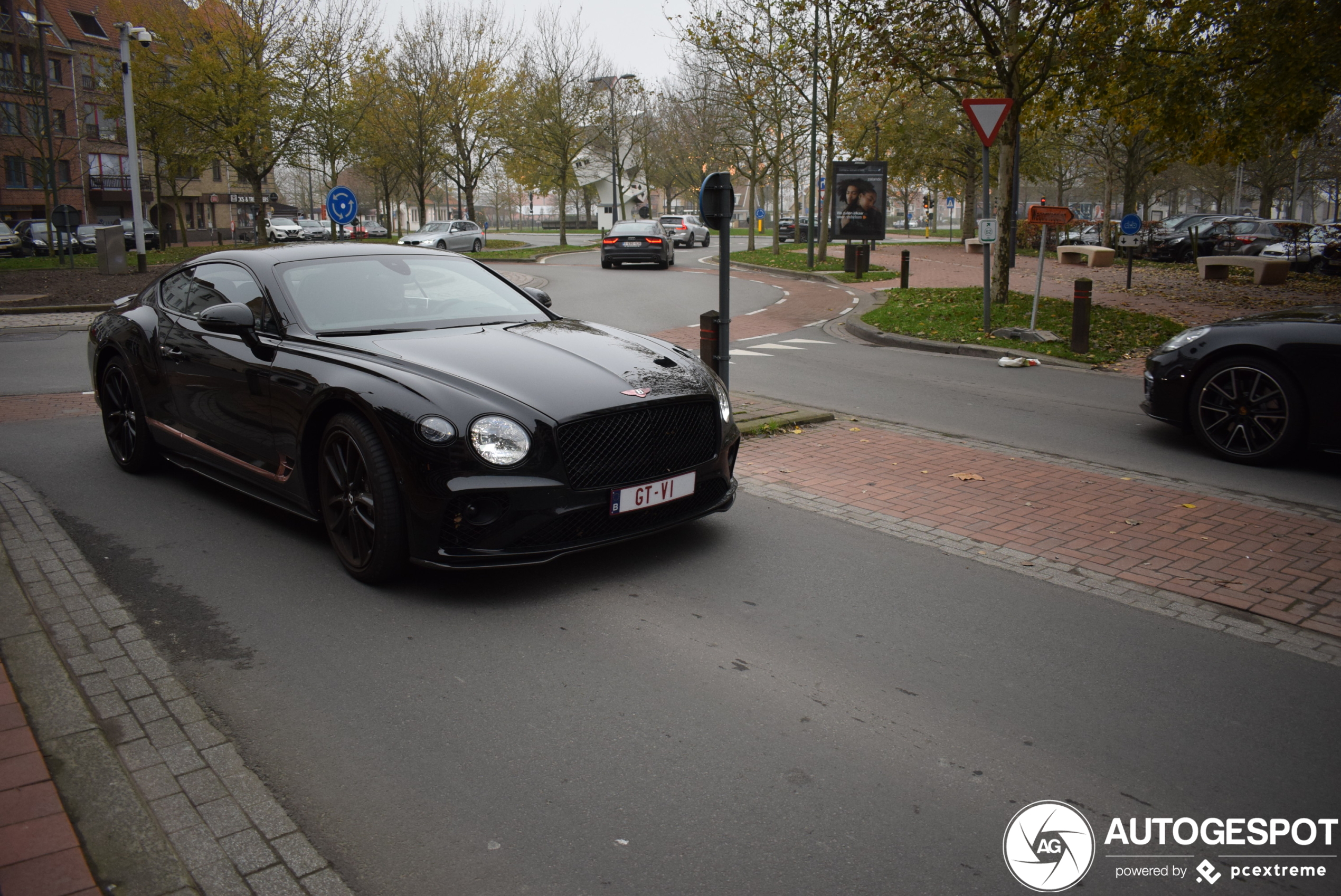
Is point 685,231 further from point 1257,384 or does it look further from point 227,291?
point 227,291

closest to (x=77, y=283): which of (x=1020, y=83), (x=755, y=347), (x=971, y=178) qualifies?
(x=755, y=347)

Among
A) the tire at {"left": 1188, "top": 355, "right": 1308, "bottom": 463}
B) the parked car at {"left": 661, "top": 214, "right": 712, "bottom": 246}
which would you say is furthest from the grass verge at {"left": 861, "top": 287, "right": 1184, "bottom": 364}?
the parked car at {"left": 661, "top": 214, "right": 712, "bottom": 246}

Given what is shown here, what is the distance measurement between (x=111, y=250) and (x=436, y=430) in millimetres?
25638

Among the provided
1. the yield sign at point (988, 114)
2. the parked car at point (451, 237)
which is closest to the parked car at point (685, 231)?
the parked car at point (451, 237)

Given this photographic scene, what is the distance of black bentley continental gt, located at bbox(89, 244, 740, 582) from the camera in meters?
4.34

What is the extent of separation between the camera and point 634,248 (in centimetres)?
3048

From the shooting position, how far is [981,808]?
294 centimetres

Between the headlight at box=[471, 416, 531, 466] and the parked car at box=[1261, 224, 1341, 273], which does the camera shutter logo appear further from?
the parked car at box=[1261, 224, 1341, 273]

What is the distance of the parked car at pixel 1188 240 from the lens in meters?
32.7

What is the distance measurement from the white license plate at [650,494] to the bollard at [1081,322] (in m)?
9.59

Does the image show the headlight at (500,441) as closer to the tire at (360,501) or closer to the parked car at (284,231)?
the tire at (360,501)

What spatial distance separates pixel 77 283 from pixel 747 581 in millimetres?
23488

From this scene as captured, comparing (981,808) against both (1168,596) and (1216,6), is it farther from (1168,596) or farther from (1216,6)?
(1216,6)

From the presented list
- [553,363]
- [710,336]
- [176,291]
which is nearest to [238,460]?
[176,291]
